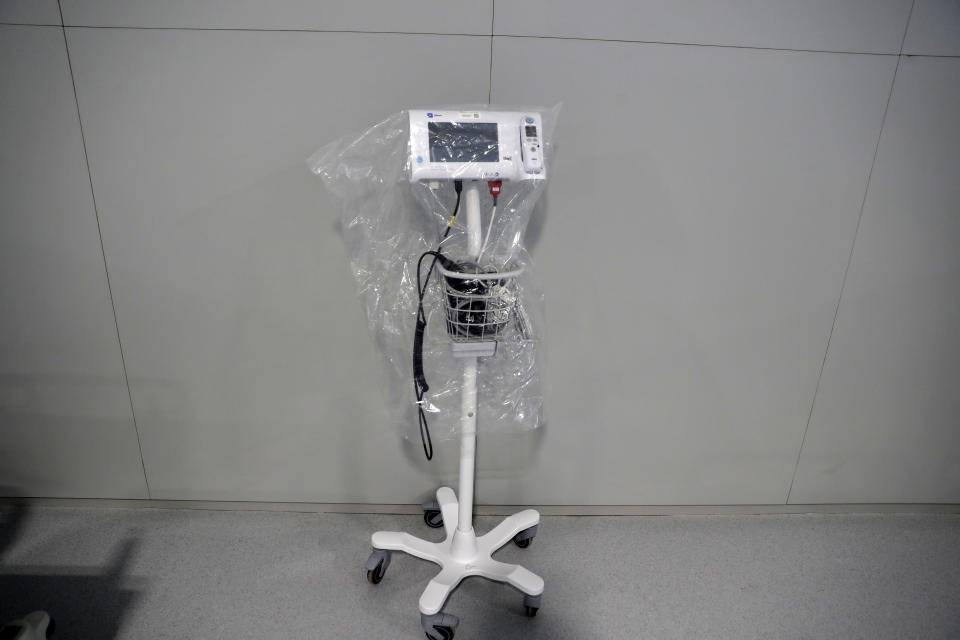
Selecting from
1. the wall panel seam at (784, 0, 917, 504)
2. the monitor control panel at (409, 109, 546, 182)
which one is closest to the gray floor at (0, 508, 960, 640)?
the wall panel seam at (784, 0, 917, 504)

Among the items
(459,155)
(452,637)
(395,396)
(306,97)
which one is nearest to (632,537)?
(452,637)

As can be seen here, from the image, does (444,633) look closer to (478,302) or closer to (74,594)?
(478,302)

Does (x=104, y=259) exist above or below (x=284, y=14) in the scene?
below

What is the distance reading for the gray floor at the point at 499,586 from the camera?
1.64m

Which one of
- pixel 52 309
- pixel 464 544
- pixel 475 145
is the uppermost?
pixel 475 145

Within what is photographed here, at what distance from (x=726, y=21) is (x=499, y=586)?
1.79m

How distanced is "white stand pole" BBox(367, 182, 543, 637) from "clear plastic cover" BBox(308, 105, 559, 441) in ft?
0.25

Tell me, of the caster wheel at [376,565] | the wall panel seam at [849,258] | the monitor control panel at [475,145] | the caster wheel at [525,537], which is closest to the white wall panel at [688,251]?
the wall panel seam at [849,258]

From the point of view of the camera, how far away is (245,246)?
1722 mm

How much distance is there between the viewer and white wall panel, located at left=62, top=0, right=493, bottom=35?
151 cm

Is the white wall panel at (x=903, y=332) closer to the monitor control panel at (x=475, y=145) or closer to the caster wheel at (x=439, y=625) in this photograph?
A: the monitor control panel at (x=475, y=145)

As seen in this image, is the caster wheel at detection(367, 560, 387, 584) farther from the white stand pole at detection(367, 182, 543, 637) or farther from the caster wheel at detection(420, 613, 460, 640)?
the caster wheel at detection(420, 613, 460, 640)

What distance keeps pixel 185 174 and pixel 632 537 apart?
1.88 m

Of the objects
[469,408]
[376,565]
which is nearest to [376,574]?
[376,565]
